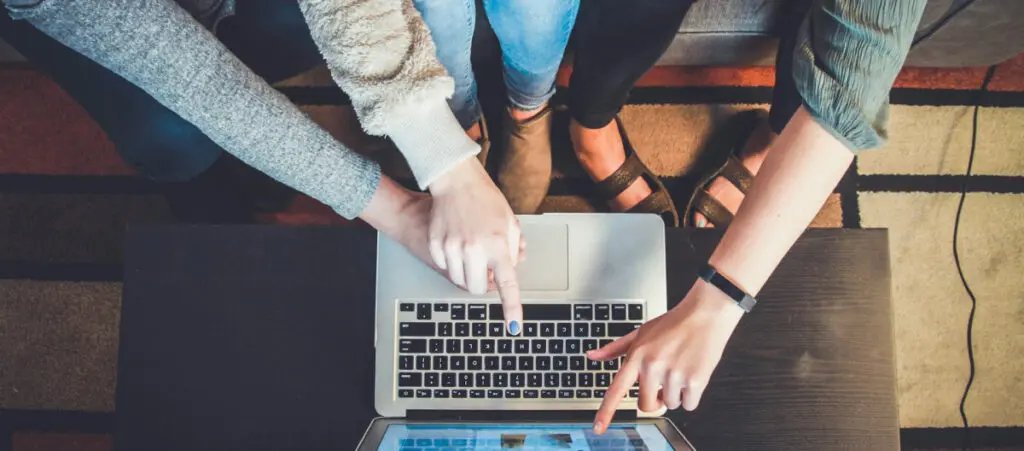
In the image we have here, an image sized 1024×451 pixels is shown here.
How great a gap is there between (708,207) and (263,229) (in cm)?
77

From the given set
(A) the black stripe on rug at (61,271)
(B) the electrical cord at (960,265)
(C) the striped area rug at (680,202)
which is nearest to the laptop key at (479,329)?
(C) the striped area rug at (680,202)

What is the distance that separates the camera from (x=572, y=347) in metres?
0.69

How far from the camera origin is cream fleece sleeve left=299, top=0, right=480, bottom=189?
58 centimetres

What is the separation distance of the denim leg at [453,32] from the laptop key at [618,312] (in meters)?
0.37

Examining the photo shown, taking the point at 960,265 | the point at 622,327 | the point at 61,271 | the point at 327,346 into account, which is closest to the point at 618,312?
the point at 622,327

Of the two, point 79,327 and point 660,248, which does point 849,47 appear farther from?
point 79,327

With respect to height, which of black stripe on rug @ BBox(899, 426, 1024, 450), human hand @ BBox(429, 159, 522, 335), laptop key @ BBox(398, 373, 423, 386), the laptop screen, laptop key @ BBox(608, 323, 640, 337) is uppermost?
human hand @ BBox(429, 159, 522, 335)

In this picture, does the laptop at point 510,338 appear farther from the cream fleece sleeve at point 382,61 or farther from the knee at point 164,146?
the knee at point 164,146

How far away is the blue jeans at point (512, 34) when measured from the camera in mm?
733

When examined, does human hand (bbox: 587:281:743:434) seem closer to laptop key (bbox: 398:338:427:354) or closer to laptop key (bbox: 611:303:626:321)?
laptop key (bbox: 611:303:626:321)

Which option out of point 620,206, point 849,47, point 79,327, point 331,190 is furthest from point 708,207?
point 79,327

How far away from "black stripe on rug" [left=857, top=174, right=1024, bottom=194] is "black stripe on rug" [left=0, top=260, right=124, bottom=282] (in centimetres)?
149

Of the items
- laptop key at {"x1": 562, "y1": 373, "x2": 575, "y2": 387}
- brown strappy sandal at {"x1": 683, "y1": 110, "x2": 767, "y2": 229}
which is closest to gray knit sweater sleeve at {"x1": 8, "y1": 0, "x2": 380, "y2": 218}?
laptop key at {"x1": 562, "y1": 373, "x2": 575, "y2": 387}

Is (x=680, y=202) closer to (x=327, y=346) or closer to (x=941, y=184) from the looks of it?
(x=941, y=184)
